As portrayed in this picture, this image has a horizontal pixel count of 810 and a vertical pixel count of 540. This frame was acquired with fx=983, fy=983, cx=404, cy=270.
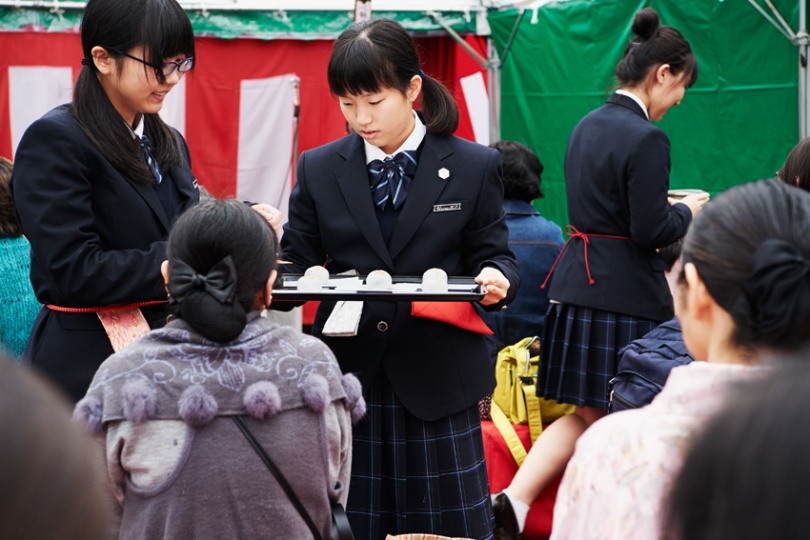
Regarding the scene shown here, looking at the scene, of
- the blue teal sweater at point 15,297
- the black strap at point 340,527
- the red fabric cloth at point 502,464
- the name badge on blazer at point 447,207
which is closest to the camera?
the black strap at point 340,527

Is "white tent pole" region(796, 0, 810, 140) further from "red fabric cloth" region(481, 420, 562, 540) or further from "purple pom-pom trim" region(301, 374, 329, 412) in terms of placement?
"purple pom-pom trim" region(301, 374, 329, 412)

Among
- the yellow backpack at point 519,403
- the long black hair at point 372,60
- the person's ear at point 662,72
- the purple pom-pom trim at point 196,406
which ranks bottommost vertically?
the yellow backpack at point 519,403

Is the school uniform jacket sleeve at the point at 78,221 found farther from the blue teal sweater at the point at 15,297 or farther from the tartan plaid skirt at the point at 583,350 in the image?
the tartan plaid skirt at the point at 583,350

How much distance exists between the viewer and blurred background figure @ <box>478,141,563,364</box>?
14.3ft

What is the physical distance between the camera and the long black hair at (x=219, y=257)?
1.71m

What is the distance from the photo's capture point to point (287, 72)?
648 centimetres

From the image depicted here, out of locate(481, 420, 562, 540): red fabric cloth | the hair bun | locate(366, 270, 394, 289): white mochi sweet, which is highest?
the hair bun

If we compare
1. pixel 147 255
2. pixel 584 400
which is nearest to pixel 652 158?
pixel 584 400

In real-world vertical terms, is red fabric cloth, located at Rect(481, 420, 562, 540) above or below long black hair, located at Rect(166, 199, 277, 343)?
below

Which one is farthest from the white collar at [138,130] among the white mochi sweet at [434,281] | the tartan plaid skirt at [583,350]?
the tartan plaid skirt at [583,350]

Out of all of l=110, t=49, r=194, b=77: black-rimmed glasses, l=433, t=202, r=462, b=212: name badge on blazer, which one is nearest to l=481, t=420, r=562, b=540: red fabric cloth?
l=433, t=202, r=462, b=212: name badge on blazer

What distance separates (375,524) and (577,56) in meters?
4.18

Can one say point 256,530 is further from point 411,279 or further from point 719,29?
point 719,29

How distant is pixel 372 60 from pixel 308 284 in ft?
1.94
